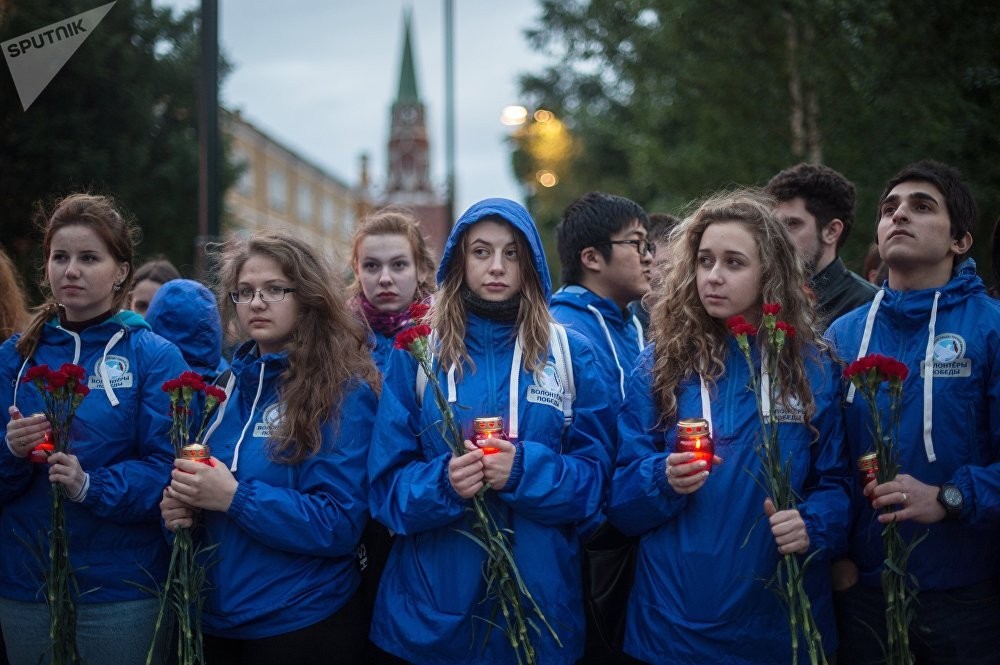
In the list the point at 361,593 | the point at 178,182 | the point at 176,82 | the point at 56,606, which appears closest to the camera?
the point at 56,606

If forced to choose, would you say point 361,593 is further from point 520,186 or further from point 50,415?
point 520,186

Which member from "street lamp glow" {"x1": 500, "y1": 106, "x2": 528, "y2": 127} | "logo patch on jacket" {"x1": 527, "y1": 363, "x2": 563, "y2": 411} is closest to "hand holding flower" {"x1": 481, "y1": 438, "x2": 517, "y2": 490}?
"logo patch on jacket" {"x1": 527, "y1": 363, "x2": 563, "y2": 411}

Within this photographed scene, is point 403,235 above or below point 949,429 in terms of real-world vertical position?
above

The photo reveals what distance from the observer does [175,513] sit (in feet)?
9.30

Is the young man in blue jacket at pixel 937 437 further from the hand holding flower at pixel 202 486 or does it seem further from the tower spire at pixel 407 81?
the tower spire at pixel 407 81

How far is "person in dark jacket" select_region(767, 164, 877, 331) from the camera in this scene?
435 centimetres

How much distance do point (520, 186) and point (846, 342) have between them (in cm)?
3040

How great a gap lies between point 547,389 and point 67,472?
1.69 metres

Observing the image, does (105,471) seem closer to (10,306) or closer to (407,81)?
(10,306)

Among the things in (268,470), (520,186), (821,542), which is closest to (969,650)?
(821,542)

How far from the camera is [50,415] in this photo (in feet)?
9.57

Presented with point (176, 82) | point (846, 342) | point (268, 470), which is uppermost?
point (176, 82)

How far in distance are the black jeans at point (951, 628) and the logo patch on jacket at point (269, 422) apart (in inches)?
84.2

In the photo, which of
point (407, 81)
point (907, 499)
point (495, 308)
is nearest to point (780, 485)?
point (907, 499)
